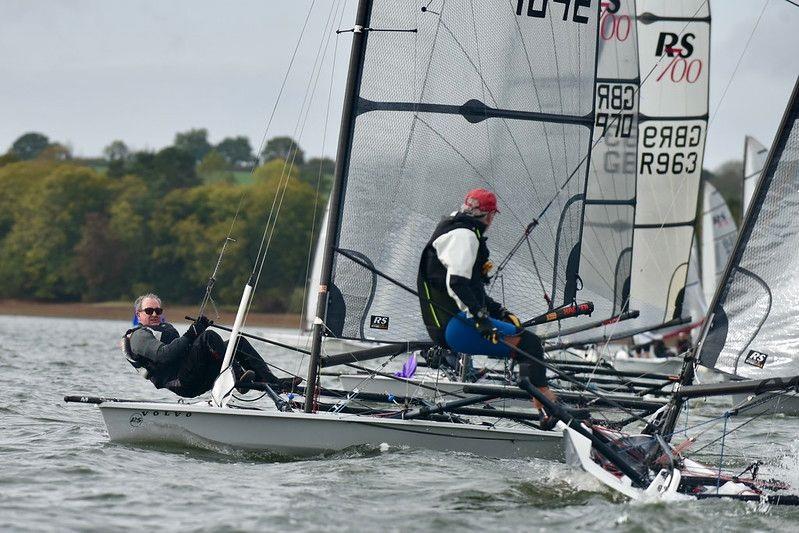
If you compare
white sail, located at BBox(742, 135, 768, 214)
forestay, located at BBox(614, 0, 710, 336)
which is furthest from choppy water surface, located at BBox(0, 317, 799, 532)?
white sail, located at BBox(742, 135, 768, 214)

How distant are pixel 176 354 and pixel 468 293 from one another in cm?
219

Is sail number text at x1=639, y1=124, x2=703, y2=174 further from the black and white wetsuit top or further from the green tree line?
the green tree line

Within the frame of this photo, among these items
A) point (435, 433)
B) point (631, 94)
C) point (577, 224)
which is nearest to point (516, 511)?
point (435, 433)

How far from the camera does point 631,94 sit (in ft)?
42.4

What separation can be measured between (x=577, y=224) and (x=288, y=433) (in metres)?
3.22

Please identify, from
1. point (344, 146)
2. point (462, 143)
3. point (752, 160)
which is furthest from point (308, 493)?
point (752, 160)

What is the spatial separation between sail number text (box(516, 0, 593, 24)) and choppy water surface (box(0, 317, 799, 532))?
3464 millimetres

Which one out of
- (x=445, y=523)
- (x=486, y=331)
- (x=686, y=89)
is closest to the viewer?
(x=445, y=523)

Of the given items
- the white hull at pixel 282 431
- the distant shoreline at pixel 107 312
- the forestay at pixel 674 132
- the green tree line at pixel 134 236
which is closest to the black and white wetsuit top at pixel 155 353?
the white hull at pixel 282 431

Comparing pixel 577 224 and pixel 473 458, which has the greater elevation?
pixel 577 224

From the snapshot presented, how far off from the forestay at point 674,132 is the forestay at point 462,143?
4.53 metres

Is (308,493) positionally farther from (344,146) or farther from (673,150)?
(673,150)

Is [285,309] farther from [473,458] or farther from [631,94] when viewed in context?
[473,458]

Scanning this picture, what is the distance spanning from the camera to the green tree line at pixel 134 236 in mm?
51922
